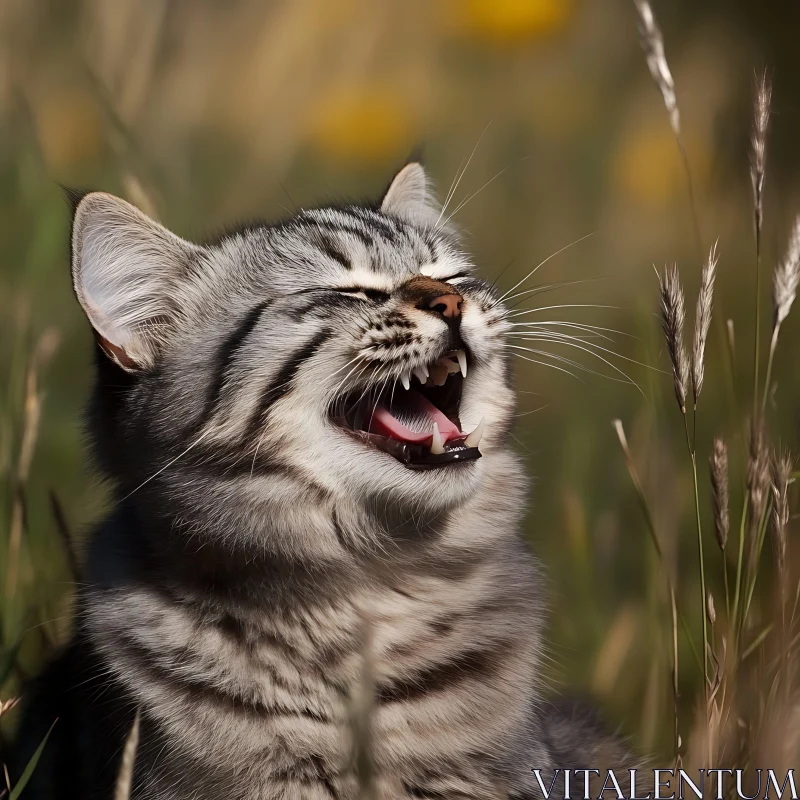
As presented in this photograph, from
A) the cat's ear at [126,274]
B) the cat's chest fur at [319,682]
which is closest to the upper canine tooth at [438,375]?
the cat's chest fur at [319,682]

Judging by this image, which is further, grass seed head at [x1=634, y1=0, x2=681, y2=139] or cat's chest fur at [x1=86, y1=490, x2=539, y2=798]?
cat's chest fur at [x1=86, y1=490, x2=539, y2=798]

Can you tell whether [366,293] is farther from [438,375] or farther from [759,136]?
[759,136]

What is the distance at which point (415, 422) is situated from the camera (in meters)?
2.28

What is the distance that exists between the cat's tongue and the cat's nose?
21 centimetres

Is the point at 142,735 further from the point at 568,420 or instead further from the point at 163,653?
the point at 568,420

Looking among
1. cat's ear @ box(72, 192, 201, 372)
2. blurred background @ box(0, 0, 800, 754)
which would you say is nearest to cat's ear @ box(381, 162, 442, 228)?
blurred background @ box(0, 0, 800, 754)

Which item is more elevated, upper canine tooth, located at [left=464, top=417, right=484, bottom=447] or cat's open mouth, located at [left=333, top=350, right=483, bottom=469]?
cat's open mouth, located at [left=333, top=350, right=483, bottom=469]

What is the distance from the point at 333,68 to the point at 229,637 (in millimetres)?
4142

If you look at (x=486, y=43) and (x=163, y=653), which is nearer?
(x=163, y=653)

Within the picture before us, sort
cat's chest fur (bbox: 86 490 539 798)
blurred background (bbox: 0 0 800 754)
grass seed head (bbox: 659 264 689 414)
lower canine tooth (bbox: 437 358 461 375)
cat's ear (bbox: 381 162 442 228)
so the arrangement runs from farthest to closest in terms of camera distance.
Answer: blurred background (bbox: 0 0 800 754), cat's ear (bbox: 381 162 442 228), lower canine tooth (bbox: 437 358 461 375), cat's chest fur (bbox: 86 490 539 798), grass seed head (bbox: 659 264 689 414)

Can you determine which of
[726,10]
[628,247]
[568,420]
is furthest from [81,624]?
[726,10]

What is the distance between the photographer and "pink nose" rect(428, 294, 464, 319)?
218 cm

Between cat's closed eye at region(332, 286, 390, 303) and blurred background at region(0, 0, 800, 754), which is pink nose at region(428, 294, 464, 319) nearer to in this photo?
cat's closed eye at region(332, 286, 390, 303)

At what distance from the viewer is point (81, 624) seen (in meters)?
2.33
